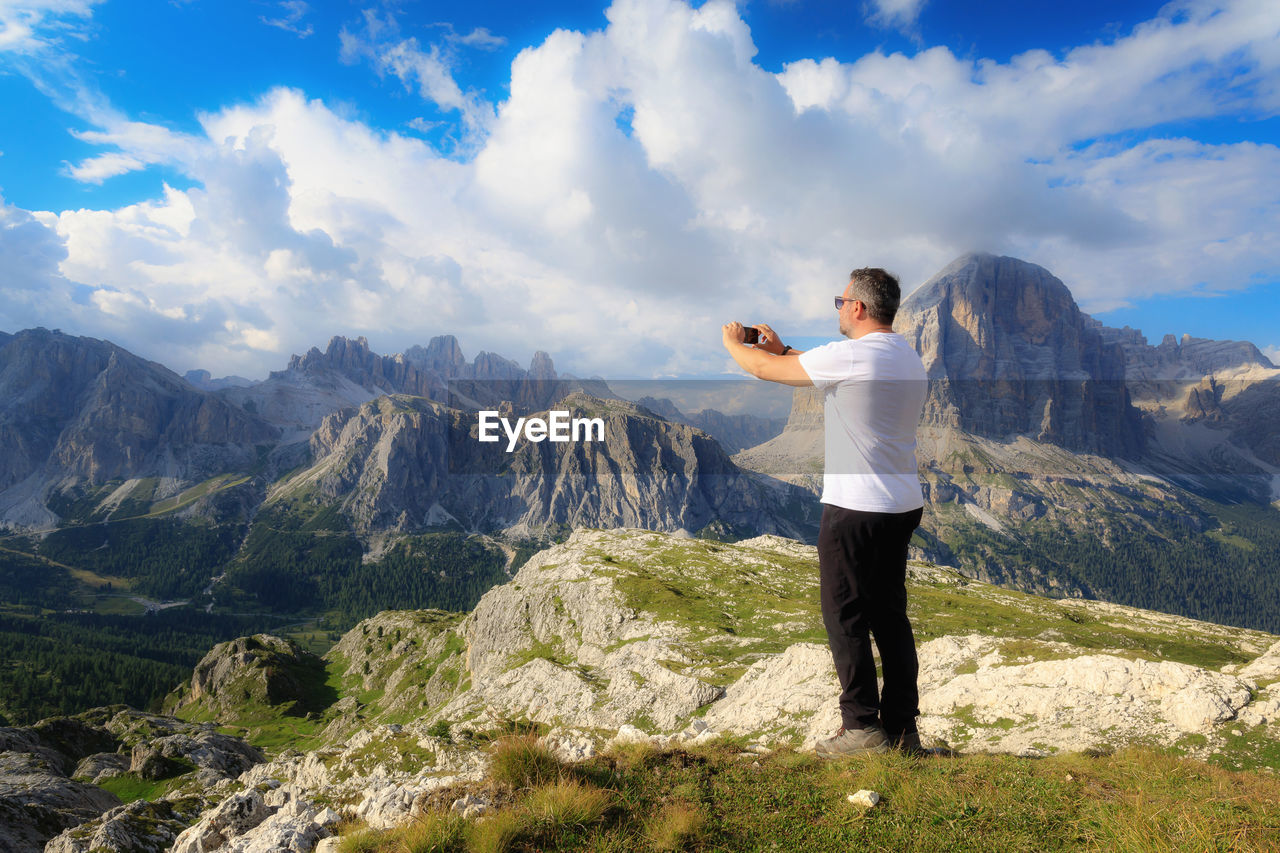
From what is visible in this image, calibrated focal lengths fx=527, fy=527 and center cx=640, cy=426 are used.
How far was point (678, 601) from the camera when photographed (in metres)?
62.3

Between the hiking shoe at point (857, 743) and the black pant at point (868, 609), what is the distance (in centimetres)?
10

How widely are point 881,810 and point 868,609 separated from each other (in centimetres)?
242

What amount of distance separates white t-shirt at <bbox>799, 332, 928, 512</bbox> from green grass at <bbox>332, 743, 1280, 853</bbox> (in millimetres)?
3633

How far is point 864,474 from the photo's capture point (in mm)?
7285

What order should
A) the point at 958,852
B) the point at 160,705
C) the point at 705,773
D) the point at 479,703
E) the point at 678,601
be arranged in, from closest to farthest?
the point at 958,852 → the point at 705,773 → the point at 479,703 → the point at 678,601 → the point at 160,705

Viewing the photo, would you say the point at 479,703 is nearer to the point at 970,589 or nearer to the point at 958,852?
the point at 958,852

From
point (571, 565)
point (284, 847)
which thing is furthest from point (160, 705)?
point (284, 847)

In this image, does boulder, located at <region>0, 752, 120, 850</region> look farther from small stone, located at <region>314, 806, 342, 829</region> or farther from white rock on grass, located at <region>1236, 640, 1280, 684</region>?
white rock on grass, located at <region>1236, 640, 1280, 684</region>

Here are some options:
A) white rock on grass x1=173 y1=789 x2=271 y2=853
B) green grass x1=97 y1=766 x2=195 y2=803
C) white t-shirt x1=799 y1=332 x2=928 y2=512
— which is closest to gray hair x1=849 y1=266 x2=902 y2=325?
white t-shirt x1=799 y1=332 x2=928 y2=512

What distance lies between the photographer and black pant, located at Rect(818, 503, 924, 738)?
731 cm

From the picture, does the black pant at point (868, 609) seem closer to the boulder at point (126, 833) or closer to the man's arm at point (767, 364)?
the man's arm at point (767, 364)

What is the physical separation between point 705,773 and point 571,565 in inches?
3064

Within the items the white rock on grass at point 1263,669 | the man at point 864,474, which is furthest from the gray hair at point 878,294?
the white rock on grass at point 1263,669

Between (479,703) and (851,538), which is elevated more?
(851,538)
